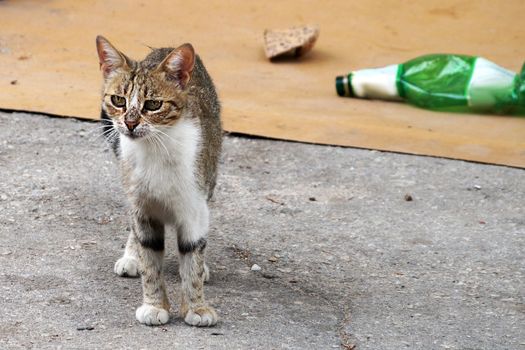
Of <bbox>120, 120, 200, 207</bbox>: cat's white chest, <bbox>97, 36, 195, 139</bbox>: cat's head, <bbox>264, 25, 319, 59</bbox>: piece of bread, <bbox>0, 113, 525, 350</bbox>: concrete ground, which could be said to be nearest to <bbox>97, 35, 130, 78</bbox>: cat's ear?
<bbox>97, 36, 195, 139</bbox>: cat's head

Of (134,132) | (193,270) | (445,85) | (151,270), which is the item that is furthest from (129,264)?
(445,85)

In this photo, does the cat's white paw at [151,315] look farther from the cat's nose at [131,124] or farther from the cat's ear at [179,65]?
the cat's ear at [179,65]

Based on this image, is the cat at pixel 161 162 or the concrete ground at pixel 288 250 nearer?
the cat at pixel 161 162

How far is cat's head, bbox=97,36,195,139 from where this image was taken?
4105 millimetres

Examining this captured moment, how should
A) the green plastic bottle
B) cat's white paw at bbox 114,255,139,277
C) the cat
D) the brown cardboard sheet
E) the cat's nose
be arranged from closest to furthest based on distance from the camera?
1. the cat's nose
2. the cat
3. cat's white paw at bbox 114,255,139,277
4. the brown cardboard sheet
5. the green plastic bottle

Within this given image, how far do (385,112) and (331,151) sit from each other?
916mm

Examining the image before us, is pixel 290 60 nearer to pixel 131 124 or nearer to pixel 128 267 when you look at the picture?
pixel 128 267

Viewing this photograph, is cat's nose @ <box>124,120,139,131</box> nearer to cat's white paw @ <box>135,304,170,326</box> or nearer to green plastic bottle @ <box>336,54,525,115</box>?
cat's white paw @ <box>135,304,170,326</box>

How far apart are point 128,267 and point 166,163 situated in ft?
2.67

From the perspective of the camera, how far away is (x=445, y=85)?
7.57 m

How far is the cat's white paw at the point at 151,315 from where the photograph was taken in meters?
4.29

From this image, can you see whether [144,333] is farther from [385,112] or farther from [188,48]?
[385,112]

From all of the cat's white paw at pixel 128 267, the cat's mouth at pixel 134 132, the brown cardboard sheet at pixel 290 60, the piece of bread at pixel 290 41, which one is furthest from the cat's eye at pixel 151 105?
the piece of bread at pixel 290 41

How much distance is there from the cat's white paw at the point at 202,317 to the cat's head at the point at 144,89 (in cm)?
77
